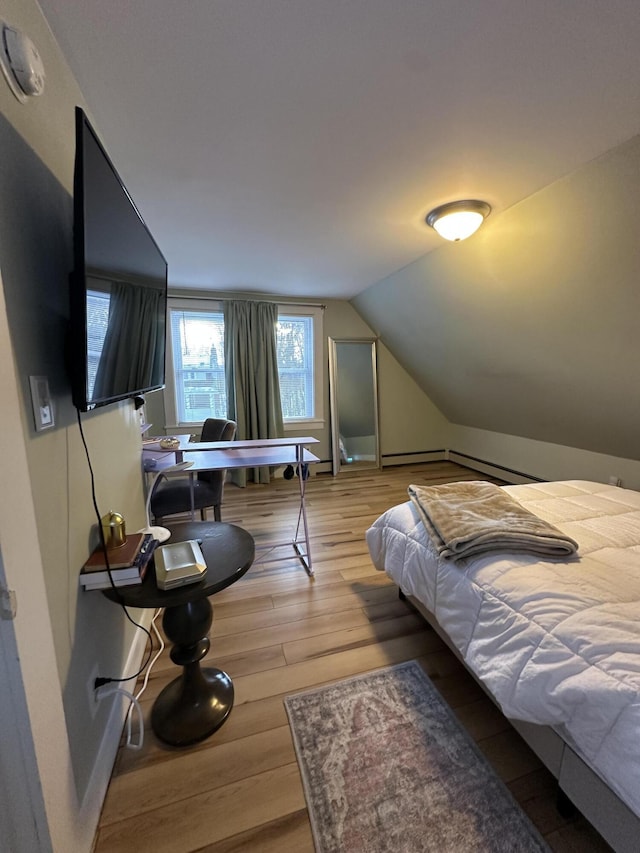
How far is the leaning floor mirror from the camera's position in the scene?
15.5 ft

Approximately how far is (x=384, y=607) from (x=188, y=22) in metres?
2.62

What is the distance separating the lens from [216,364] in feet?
14.3

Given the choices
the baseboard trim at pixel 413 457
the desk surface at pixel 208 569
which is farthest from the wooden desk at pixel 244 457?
the baseboard trim at pixel 413 457

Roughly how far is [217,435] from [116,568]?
2056mm

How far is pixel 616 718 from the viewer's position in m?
0.80

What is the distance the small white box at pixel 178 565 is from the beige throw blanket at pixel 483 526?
0.94 meters

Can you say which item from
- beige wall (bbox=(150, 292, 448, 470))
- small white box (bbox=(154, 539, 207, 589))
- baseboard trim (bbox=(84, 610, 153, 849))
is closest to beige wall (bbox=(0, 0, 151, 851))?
baseboard trim (bbox=(84, 610, 153, 849))

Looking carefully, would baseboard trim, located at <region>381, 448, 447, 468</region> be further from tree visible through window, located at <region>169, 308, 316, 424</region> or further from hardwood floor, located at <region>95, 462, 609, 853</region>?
hardwood floor, located at <region>95, 462, 609, 853</region>

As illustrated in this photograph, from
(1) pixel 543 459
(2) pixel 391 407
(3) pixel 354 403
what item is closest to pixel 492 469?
(1) pixel 543 459

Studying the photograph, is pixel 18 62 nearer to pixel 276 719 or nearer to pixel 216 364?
pixel 276 719

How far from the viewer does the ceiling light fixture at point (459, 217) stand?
207 cm

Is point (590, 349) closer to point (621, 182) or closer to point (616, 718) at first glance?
point (621, 182)

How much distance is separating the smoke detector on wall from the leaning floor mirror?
155 inches

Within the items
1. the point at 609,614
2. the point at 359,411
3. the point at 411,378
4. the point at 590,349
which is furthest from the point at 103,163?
the point at 411,378
